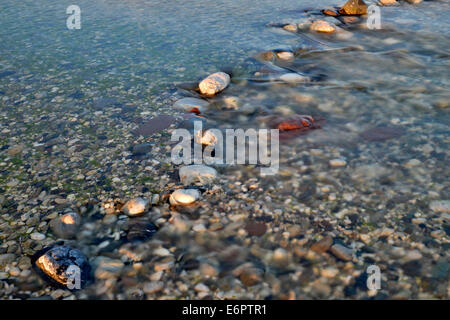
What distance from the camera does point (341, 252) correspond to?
2037 mm

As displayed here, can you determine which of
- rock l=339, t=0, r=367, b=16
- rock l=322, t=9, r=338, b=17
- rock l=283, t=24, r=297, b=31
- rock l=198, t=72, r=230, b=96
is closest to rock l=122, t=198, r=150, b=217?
rock l=198, t=72, r=230, b=96

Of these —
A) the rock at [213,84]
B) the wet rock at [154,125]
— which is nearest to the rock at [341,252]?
the wet rock at [154,125]

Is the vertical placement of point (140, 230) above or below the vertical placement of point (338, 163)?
below

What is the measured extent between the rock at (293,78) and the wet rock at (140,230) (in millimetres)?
2481

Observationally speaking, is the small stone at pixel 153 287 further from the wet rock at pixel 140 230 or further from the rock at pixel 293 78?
the rock at pixel 293 78

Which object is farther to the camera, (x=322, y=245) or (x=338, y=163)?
(x=338, y=163)

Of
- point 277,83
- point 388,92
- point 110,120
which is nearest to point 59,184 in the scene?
point 110,120

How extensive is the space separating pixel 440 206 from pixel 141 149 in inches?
83.8

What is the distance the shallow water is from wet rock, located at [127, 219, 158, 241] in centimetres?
10

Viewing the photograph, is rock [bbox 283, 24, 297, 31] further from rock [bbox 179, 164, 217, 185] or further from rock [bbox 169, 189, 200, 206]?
rock [bbox 169, 189, 200, 206]

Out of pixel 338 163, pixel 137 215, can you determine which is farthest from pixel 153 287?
pixel 338 163

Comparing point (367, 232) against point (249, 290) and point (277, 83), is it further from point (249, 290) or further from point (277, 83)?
point (277, 83)

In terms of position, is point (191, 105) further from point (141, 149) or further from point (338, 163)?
point (338, 163)

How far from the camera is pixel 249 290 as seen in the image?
6.11ft
